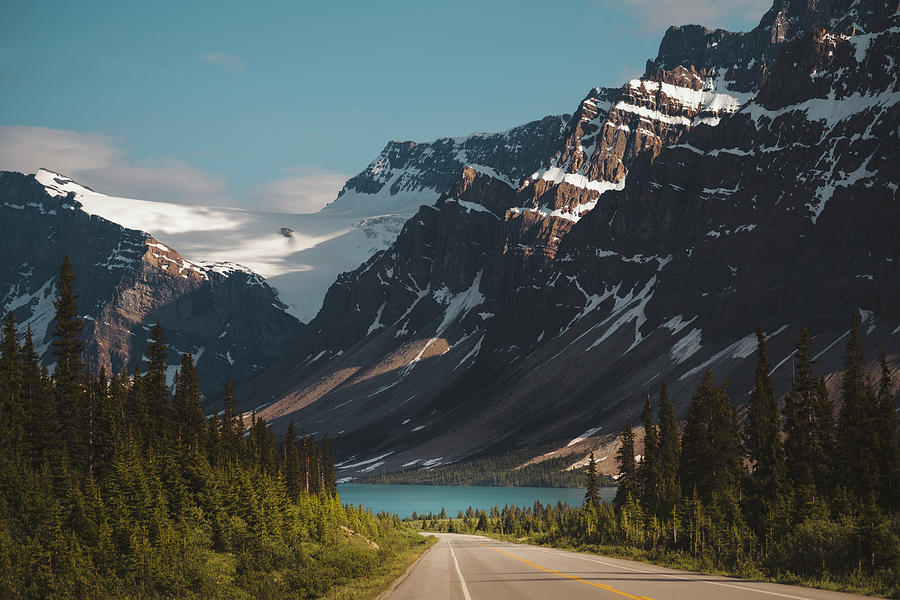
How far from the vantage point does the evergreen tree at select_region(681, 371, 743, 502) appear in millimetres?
88625

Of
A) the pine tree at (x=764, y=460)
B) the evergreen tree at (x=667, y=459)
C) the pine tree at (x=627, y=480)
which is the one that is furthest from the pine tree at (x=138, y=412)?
the pine tree at (x=627, y=480)

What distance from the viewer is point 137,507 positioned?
61188 millimetres

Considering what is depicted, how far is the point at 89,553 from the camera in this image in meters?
51.5

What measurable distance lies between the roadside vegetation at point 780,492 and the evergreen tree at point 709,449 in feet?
0.38

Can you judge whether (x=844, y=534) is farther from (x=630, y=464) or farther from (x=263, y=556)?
(x=630, y=464)

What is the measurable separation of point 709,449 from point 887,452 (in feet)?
67.5

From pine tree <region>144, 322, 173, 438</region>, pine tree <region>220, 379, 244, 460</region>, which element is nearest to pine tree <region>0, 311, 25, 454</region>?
pine tree <region>144, 322, 173, 438</region>

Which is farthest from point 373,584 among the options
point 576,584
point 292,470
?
point 292,470

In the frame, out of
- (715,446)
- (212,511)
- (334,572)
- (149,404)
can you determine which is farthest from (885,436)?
(149,404)

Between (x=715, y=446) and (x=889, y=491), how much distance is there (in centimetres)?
2052

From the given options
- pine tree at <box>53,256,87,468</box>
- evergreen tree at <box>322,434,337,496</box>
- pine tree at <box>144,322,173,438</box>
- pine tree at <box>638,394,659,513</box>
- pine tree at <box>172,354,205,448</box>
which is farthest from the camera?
evergreen tree at <box>322,434,337,496</box>

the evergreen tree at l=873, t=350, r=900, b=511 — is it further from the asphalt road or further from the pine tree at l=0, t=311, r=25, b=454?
the pine tree at l=0, t=311, r=25, b=454

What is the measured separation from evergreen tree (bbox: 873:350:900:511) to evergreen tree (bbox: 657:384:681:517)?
25.1 m

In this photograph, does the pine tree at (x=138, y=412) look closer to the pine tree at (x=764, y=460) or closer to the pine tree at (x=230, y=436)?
the pine tree at (x=230, y=436)
